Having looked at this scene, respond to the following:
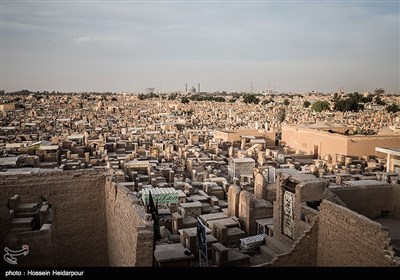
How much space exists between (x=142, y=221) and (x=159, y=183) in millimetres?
11594

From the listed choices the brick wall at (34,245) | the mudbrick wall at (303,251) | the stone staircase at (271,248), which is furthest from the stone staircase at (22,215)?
the stone staircase at (271,248)

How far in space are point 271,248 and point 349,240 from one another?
13.2 ft

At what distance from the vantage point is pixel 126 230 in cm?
685

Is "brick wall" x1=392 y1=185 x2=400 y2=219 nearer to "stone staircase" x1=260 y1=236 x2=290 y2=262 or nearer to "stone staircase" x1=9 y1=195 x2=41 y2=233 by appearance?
"stone staircase" x1=260 y1=236 x2=290 y2=262

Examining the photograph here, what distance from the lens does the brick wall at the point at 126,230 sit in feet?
18.4

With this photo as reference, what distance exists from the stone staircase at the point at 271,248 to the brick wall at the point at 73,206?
441 centimetres

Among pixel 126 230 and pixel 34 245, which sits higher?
pixel 126 230

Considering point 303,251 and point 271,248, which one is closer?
point 303,251

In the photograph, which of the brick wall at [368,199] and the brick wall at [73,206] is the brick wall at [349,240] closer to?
the brick wall at [368,199]

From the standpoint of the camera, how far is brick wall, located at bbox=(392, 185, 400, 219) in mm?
10320

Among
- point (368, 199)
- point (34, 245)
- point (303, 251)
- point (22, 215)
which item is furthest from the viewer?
point (368, 199)

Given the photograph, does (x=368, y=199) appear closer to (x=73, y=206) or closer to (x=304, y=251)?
(x=304, y=251)

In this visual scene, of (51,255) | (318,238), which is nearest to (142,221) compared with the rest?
(51,255)

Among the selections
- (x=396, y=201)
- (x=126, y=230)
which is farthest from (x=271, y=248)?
(x=126, y=230)
